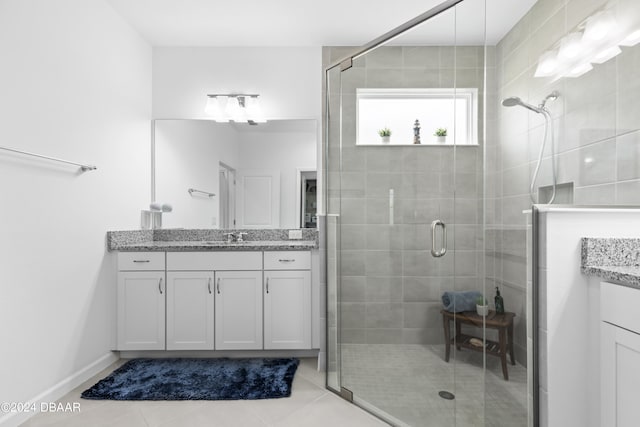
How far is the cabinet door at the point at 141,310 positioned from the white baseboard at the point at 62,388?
13 centimetres

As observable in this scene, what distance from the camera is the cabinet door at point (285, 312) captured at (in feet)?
7.98

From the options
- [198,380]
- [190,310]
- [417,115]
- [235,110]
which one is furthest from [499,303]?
[235,110]

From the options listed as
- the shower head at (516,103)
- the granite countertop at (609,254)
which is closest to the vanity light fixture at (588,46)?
the shower head at (516,103)

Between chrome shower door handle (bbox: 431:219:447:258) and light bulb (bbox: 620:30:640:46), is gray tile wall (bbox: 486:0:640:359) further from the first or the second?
chrome shower door handle (bbox: 431:219:447:258)

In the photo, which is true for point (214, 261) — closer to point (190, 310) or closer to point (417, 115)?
point (190, 310)

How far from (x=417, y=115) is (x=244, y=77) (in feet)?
6.32

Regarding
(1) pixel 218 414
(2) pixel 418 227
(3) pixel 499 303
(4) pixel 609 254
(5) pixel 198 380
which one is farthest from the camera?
(5) pixel 198 380

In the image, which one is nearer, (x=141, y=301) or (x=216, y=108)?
(x=141, y=301)

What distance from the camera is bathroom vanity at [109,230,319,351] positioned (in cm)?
242

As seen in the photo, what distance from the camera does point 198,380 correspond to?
2.14 m

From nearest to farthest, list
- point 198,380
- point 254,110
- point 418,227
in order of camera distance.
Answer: point 418,227 < point 198,380 < point 254,110

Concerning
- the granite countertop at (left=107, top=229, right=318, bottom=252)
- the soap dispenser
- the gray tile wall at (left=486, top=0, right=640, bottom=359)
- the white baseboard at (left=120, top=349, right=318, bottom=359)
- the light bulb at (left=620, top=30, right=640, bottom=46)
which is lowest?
→ the white baseboard at (left=120, top=349, right=318, bottom=359)

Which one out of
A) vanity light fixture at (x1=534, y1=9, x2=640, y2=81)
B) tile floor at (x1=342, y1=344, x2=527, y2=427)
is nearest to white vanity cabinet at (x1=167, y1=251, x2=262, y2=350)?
tile floor at (x1=342, y1=344, x2=527, y2=427)

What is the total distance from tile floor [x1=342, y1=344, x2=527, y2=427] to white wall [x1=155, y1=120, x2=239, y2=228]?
5.84ft
